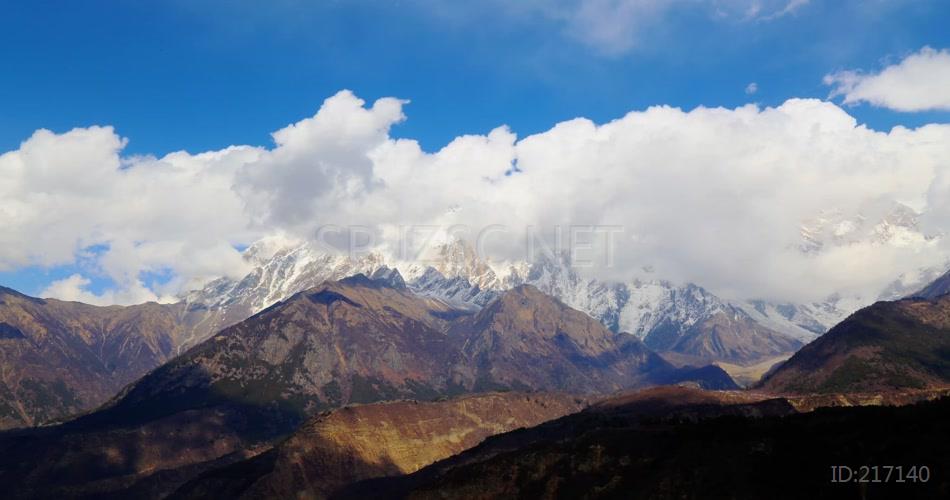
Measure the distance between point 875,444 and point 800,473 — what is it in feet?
59.9

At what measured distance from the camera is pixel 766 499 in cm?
19612

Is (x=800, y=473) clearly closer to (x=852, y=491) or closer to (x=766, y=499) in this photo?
(x=766, y=499)

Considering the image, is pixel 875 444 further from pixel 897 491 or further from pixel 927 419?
pixel 897 491

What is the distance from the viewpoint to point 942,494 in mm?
158250

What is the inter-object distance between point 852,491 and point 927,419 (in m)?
37.6

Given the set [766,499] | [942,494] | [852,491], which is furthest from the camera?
[766,499]

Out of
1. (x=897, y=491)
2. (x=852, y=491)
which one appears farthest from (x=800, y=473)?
(x=897, y=491)

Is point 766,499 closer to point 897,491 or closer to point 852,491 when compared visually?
point 852,491

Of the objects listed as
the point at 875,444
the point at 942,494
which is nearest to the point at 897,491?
the point at 942,494

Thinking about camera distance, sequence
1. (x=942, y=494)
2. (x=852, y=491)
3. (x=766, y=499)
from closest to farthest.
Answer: (x=942, y=494) → (x=852, y=491) → (x=766, y=499)

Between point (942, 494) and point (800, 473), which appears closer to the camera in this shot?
point (942, 494)

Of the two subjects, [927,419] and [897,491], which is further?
[927,419]

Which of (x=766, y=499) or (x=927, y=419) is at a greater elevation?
(x=927, y=419)

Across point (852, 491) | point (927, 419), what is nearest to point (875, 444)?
point (927, 419)
